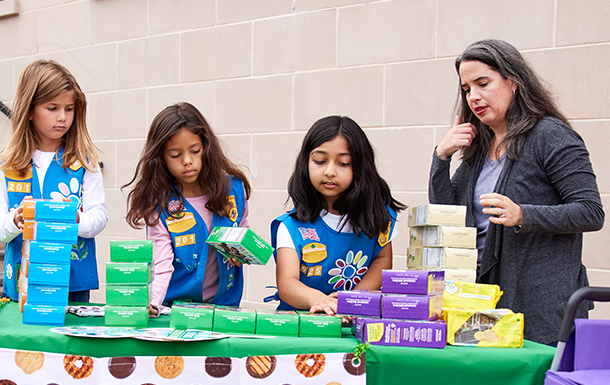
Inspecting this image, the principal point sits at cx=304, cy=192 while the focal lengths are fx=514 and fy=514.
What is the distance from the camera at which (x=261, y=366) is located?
57.6 inches

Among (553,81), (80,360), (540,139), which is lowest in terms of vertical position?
(80,360)

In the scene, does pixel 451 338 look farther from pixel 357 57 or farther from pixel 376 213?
→ pixel 357 57

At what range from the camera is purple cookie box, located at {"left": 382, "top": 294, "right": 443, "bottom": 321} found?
1.48 metres

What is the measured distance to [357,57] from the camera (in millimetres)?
3453

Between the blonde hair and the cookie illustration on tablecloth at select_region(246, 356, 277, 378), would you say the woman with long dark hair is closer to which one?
the cookie illustration on tablecloth at select_region(246, 356, 277, 378)

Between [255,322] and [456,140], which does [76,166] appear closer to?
[255,322]

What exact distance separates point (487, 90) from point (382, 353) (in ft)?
3.45

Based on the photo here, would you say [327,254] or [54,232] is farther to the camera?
[327,254]

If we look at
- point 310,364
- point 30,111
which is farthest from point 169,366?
point 30,111

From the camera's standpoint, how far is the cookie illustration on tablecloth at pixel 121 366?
Result: 1.49 m

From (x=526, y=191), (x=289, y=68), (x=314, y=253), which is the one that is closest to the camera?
(x=526, y=191)

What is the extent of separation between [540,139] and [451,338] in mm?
808

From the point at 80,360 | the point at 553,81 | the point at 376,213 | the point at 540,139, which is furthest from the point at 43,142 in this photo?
the point at 553,81

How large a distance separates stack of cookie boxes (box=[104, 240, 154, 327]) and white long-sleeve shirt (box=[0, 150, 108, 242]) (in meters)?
0.45
